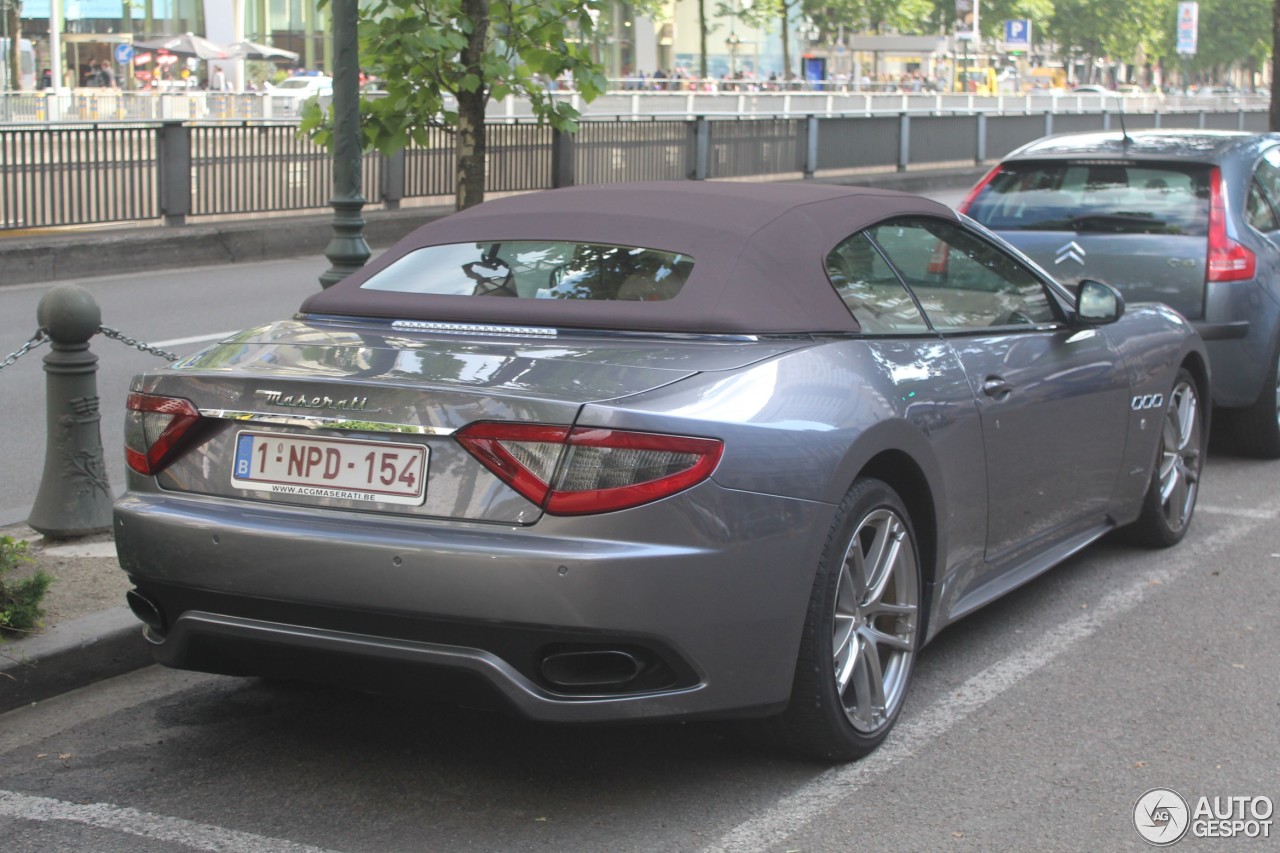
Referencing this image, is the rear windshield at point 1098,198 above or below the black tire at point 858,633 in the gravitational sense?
above

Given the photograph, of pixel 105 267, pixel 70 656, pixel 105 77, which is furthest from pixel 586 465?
pixel 105 77

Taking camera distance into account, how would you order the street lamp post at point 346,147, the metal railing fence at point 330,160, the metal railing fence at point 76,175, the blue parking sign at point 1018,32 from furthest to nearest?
the blue parking sign at point 1018,32 < the metal railing fence at point 330,160 < the metal railing fence at point 76,175 < the street lamp post at point 346,147

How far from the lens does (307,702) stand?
4.62m

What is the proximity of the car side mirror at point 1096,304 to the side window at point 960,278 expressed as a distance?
0.37ft

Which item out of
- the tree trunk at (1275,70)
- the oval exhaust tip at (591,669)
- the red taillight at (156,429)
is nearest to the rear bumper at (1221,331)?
the oval exhaust tip at (591,669)

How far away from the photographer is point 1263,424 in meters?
8.41

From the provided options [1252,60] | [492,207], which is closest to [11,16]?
[492,207]

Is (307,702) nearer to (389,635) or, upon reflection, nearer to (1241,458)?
(389,635)

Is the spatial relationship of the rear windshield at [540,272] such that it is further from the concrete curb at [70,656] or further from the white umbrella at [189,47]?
the white umbrella at [189,47]

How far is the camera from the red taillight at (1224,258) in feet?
26.5

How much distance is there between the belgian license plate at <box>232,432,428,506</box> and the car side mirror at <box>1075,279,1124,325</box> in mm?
2751

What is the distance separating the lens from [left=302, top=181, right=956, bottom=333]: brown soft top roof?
13.9 ft

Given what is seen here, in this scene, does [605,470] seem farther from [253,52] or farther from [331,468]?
[253,52]

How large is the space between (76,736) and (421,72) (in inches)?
168
